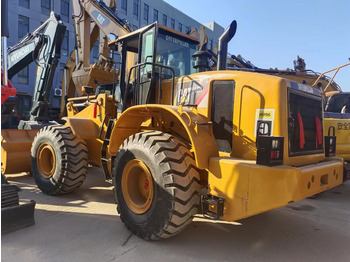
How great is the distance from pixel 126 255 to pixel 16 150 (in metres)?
4.29

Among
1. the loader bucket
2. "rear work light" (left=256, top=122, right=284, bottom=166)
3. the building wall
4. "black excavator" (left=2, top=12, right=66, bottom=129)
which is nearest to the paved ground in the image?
"rear work light" (left=256, top=122, right=284, bottom=166)

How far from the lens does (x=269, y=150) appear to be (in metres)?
2.61

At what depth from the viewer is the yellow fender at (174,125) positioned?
2980 millimetres

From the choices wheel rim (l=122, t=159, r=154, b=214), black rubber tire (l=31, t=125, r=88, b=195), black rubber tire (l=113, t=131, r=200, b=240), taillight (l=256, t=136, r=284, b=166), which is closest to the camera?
taillight (l=256, t=136, r=284, b=166)

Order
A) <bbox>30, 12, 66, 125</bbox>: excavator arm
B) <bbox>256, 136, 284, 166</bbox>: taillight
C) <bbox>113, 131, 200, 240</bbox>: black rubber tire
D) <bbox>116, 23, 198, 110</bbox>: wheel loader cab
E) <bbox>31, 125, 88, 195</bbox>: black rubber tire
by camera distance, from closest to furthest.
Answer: <bbox>256, 136, 284, 166</bbox>: taillight → <bbox>113, 131, 200, 240</bbox>: black rubber tire → <bbox>116, 23, 198, 110</bbox>: wheel loader cab → <bbox>31, 125, 88, 195</bbox>: black rubber tire → <bbox>30, 12, 66, 125</bbox>: excavator arm

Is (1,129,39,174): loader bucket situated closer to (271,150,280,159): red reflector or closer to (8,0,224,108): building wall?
(271,150,280,159): red reflector

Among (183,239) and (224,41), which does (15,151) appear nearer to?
(183,239)

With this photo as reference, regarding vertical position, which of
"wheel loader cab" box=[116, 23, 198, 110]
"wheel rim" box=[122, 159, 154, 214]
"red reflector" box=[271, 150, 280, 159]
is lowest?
"wheel rim" box=[122, 159, 154, 214]

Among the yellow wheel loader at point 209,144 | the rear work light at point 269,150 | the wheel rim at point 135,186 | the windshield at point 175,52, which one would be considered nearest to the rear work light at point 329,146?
the yellow wheel loader at point 209,144

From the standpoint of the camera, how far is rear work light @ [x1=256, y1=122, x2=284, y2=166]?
2621 mm

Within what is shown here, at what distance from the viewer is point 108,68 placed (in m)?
8.82

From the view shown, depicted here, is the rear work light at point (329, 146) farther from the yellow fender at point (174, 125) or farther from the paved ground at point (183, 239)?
the yellow fender at point (174, 125)

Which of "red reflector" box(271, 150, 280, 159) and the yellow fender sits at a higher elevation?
the yellow fender

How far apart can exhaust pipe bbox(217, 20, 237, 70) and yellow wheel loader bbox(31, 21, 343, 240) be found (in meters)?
0.01
